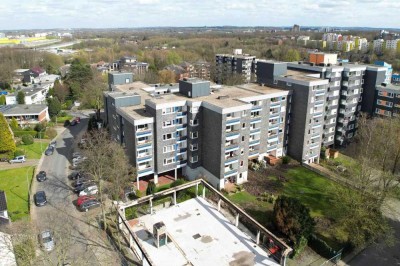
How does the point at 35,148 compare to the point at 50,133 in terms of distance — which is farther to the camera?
the point at 50,133

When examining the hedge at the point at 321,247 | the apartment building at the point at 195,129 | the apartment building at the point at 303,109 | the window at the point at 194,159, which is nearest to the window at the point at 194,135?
the apartment building at the point at 195,129

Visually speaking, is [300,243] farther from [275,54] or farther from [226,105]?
[275,54]

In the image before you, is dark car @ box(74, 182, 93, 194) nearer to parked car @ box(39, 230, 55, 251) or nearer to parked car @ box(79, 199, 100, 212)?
parked car @ box(79, 199, 100, 212)

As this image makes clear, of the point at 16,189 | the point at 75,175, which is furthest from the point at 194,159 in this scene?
the point at 16,189

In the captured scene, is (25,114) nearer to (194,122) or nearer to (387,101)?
(194,122)

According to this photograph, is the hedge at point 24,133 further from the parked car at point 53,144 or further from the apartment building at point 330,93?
the apartment building at point 330,93

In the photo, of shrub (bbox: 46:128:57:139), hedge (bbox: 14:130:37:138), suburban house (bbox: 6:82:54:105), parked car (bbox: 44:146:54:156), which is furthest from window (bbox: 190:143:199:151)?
suburban house (bbox: 6:82:54:105)

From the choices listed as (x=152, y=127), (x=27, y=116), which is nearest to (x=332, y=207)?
(x=152, y=127)
